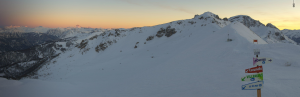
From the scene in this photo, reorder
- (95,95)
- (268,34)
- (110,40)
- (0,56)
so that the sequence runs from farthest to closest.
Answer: (0,56) < (268,34) < (110,40) < (95,95)

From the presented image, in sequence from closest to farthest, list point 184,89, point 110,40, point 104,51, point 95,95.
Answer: point 184,89
point 95,95
point 104,51
point 110,40

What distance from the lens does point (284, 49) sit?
11.2 meters

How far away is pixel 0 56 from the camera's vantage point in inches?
4953

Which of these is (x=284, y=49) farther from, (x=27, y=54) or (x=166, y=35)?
(x=27, y=54)

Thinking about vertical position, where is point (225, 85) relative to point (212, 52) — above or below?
below

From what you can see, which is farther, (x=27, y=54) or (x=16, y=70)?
(x=27, y=54)

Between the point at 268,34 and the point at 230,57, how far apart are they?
96.9 meters

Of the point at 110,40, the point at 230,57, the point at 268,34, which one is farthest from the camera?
the point at 268,34

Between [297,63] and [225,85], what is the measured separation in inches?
248

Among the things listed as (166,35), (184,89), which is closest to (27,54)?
(166,35)

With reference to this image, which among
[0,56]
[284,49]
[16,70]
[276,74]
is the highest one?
[284,49]

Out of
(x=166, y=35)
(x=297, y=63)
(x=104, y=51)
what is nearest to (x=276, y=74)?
(x=297, y=63)

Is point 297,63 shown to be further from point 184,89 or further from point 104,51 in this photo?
point 104,51

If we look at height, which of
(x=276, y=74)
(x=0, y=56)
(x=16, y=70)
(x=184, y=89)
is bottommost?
(x=16, y=70)
